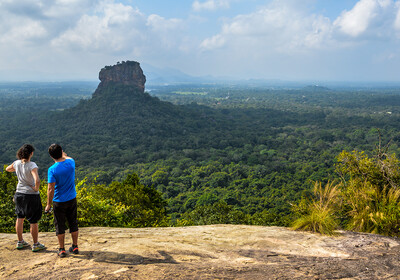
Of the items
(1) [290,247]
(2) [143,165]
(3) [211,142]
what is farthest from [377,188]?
(3) [211,142]

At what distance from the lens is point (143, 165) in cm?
4959

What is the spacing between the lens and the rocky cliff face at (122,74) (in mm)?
89312

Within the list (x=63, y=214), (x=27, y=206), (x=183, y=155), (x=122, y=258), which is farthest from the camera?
(x=183, y=155)

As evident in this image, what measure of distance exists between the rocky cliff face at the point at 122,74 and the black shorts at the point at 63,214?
92364 mm

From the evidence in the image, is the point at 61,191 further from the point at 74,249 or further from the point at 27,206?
the point at 74,249

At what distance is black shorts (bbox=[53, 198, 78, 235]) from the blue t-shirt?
0.30 ft

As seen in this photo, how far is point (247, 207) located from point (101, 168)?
97.2 ft

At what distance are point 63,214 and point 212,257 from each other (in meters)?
2.58

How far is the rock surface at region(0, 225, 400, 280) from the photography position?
11.0 ft

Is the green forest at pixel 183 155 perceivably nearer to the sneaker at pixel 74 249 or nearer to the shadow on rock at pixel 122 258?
the shadow on rock at pixel 122 258

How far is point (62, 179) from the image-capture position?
4.01m

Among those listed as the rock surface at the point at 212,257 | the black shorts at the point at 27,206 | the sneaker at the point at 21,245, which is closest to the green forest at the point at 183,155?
the rock surface at the point at 212,257

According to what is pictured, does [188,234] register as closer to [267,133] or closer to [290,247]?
[290,247]

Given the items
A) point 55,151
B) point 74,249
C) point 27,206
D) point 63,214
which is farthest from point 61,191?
point 74,249
